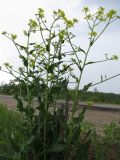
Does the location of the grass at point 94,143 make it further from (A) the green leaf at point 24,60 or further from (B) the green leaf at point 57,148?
(A) the green leaf at point 24,60

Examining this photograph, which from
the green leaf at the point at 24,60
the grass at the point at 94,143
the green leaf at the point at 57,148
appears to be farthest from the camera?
the green leaf at the point at 24,60

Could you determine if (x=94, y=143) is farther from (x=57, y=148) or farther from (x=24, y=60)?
(x=24, y=60)

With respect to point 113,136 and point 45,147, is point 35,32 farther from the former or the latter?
point 113,136

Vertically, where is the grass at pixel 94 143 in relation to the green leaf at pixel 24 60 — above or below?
below

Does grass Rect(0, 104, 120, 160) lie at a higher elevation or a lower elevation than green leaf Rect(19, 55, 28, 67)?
lower

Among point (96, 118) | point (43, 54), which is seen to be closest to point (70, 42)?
point (43, 54)

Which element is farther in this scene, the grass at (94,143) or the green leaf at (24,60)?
the green leaf at (24,60)

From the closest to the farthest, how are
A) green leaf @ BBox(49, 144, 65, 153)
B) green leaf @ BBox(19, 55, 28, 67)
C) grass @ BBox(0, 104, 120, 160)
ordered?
1. green leaf @ BBox(49, 144, 65, 153)
2. grass @ BBox(0, 104, 120, 160)
3. green leaf @ BBox(19, 55, 28, 67)

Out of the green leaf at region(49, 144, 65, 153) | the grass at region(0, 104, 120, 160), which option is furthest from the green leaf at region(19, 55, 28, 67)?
the green leaf at region(49, 144, 65, 153)

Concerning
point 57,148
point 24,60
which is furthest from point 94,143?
point 24,60

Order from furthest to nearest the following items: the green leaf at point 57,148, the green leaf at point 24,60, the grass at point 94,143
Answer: the green leaf at point 24,60 → the grass at point 94,143 → the green leaf at point 57,148

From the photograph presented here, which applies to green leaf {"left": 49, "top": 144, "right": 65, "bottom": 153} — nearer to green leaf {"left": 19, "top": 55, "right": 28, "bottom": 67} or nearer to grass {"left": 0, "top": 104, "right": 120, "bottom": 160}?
grass {"left": 0, "top": 104, "right": 120, "bottom": 160}

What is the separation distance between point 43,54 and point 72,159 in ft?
3.31

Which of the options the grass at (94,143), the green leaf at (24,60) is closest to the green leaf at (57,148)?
the grass at (94,143)
